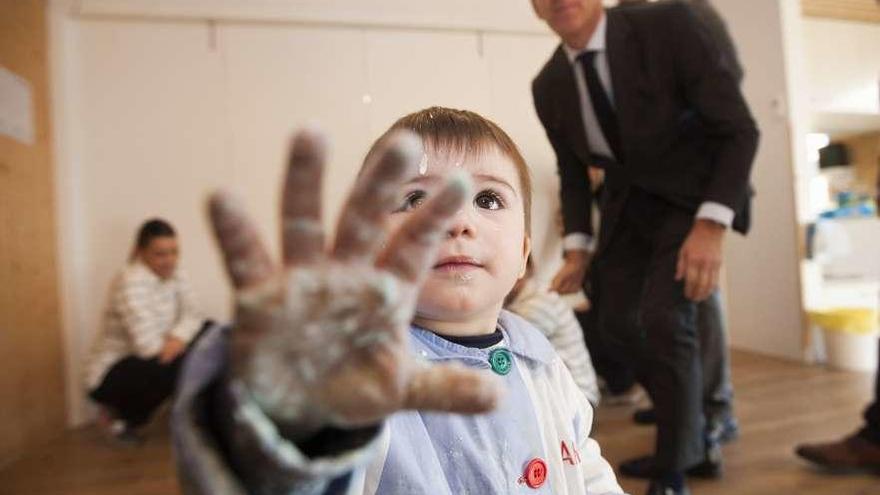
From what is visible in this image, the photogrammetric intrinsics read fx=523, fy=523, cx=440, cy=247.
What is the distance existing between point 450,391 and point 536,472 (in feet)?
0.85

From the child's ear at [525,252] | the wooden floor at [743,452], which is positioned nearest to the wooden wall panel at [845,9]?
the wooden floor at [743,452]

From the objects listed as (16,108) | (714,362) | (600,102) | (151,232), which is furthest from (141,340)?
(714,362)

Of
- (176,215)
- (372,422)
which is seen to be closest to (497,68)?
(372,422)

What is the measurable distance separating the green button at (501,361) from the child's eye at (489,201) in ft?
0.47

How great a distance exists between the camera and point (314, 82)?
2.16m

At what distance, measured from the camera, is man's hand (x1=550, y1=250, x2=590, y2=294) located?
3.39 feet

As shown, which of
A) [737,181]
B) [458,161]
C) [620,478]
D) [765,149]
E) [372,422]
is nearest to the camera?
[372,422]

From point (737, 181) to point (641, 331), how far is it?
0.34m

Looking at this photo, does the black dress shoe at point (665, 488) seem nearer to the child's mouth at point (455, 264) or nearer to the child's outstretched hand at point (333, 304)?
the child's mouth at point (455, 264)

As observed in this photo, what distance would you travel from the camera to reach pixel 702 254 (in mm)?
1002

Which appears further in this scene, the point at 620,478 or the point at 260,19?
the point at 260,19

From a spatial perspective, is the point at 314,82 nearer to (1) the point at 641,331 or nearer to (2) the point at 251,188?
(2) the point at 251,188

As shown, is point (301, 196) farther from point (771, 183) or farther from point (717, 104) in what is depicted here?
point (771, 183)

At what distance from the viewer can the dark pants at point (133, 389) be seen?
1917mm
